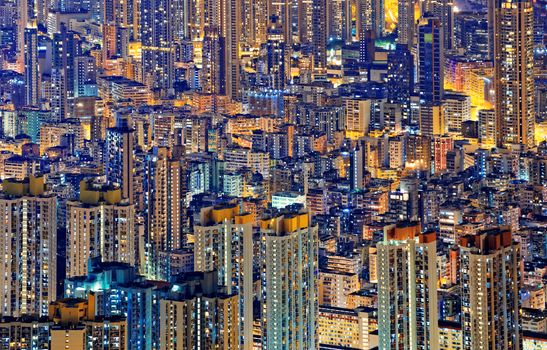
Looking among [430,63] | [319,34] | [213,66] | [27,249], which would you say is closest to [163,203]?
[27,249]

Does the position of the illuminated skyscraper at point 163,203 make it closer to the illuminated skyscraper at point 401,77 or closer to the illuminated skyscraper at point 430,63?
the illuminated skyscraper at point 401,77

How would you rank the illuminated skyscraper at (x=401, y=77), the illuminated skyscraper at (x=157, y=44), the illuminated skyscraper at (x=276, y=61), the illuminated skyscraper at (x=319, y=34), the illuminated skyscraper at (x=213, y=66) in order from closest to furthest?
the illuminated skyscraper at (x=401, y=77) → the illuminated skyscraper at (x=213, y=66) → the illuminated skyscraper at (x=276, y=61) → the illuminated skyscraper at (x=157, y=44) → the illuminated skyscraper at (x=319, y=34)

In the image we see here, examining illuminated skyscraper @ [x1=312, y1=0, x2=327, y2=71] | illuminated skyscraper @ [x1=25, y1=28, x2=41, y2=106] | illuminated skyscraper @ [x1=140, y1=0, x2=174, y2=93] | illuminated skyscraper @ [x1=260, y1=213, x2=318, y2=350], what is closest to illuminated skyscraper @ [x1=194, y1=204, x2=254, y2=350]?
illuminated skyscraper @ [x1=260, y1=213, x2=318, y2=350]

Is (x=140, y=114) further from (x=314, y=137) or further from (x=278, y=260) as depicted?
(x=278, y=260)

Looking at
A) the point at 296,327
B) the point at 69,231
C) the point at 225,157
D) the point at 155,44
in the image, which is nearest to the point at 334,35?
the point at 155,44

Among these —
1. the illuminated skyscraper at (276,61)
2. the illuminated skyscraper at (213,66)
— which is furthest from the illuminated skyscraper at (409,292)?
the illuminated skyscraper at (276,61)

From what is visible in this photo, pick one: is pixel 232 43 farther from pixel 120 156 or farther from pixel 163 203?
pixel 163 203

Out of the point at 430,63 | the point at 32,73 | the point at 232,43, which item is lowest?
the point at 32,73

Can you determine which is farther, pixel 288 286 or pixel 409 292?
pixel 288 286
